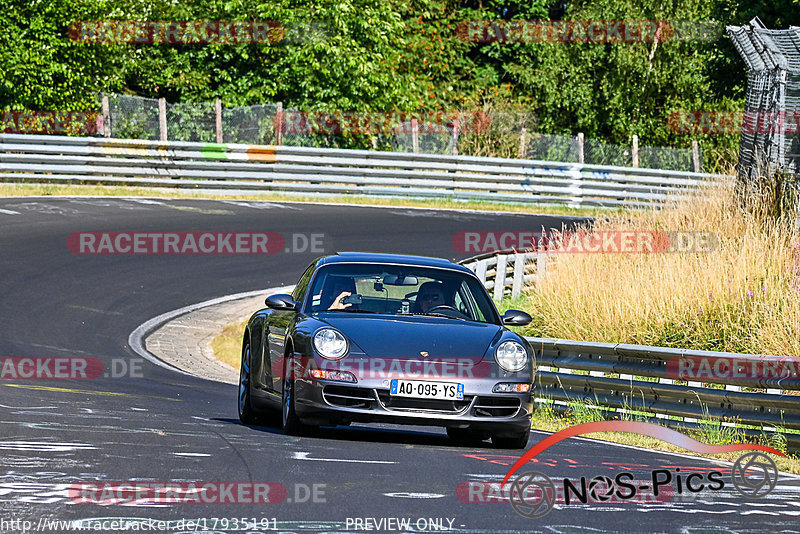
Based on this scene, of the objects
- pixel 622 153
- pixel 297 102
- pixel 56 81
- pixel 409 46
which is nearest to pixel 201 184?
pixel 56 81

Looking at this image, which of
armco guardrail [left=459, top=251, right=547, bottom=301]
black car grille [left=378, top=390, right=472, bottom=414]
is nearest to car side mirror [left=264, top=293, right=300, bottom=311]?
black car grille [left=378, top=390, right=472, bottom=414]

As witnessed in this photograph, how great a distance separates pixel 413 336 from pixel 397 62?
3586 centimetres

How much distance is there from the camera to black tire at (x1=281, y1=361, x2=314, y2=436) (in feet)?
31.7

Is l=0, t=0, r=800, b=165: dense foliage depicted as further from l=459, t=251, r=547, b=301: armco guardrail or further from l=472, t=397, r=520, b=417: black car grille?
l=472, t=397, r=520, b=417: black car grille

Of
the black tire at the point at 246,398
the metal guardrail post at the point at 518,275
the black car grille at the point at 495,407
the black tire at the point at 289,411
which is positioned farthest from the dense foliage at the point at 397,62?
the black tire at the point at 289,411

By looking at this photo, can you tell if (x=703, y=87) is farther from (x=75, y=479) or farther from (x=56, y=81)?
(x=75, y=479)

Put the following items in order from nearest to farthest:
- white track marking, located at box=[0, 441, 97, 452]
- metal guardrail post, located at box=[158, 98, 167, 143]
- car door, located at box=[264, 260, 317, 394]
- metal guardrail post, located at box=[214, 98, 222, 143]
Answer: white track marking, located at box=[0, 441, 97, 452] → car door, located at box=[264, 260, 317, 394] → metal guardrail post, located at box=[158, 98, 167, 143] → metal guardrail post, located at box=[214, 98, 222, 143]

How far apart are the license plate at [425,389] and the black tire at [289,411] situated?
2.63 ft

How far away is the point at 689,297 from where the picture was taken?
50.0ft

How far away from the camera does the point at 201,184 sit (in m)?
31.2

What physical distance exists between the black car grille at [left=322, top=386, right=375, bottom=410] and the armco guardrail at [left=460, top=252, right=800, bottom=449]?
4.88 feet

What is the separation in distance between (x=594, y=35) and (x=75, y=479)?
144 ft

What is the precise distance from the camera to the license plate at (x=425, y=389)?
9.27 metres

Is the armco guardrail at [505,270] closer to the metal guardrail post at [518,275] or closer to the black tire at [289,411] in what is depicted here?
the metal guardrail post at [518,275]
